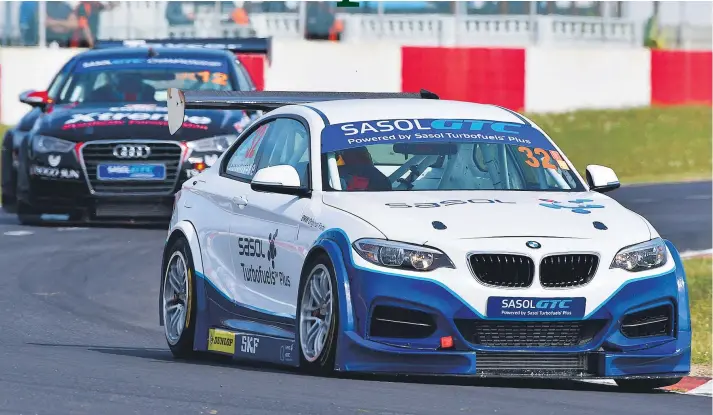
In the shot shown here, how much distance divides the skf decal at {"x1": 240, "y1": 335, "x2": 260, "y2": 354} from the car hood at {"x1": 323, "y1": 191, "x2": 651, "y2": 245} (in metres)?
0.84

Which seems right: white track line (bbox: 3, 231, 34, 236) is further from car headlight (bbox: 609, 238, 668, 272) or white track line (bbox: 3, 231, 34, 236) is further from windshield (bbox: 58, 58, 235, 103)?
car headlight (bbox: 609, 238, 668, 272)

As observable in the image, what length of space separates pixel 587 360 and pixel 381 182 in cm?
145

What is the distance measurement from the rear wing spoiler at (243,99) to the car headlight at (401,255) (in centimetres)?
229

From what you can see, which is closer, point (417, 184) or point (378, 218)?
point (378, 218)

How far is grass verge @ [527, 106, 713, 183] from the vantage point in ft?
96.4

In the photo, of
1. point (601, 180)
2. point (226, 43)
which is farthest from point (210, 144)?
point (601, 180)

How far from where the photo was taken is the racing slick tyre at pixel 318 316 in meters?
8.34

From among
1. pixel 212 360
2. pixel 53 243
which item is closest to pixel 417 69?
pixel 53 243

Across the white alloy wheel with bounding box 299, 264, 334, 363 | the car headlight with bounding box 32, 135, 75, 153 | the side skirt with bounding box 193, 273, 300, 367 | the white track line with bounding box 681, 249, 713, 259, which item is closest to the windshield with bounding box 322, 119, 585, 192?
the white alloy wheel with bounding box 299, 264, 334, 363

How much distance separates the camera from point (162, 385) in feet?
26.6

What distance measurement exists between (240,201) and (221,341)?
2.34 feet

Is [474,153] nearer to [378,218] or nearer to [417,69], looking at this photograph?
[378,218]

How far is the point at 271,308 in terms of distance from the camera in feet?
29.9

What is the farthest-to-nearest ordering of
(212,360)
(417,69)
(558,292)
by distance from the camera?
1. (417,69)
2. (212,360)
3. (558,292)
